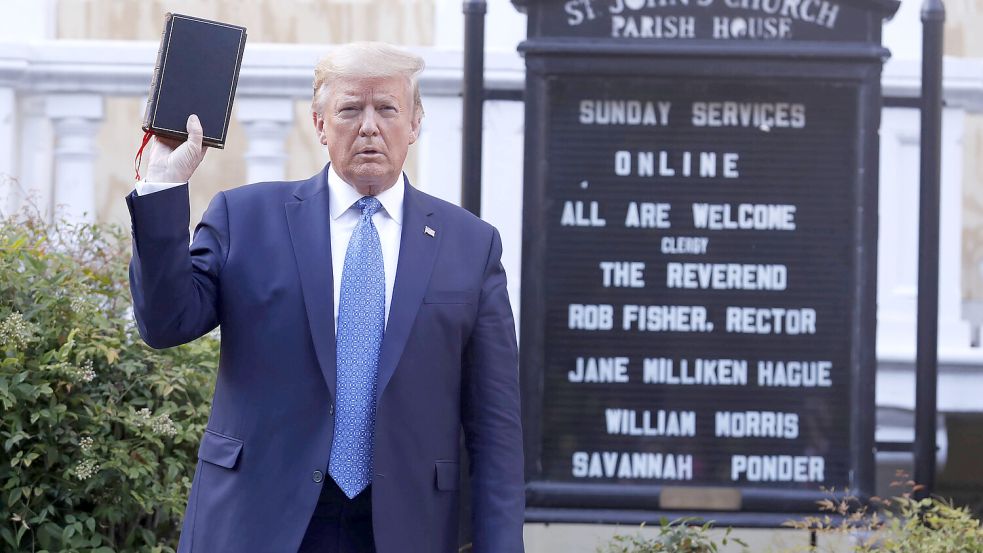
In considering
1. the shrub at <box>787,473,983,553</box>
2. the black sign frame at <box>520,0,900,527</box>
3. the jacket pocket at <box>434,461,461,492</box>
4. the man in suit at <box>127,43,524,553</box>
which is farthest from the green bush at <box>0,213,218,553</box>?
the shrub at <box>787,473,983,553</box>

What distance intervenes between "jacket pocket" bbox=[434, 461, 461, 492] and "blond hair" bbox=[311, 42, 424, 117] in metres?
0.67

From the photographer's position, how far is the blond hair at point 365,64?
101 inches

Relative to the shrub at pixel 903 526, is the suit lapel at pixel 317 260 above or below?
above

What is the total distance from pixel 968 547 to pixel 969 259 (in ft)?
5.97

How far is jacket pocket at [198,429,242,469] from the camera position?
2484 millimetres

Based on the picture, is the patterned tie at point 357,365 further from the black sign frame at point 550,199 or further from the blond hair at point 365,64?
the black sign frame at point 550,199

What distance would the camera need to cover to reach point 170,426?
3568mm

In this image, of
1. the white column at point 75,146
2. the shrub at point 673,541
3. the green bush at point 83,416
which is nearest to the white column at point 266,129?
the white column at point 75,146

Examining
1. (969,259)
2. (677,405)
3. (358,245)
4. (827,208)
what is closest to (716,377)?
(677,405)

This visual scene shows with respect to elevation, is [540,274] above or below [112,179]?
below

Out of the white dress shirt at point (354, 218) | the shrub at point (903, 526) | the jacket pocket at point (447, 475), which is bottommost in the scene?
the shrub at point (903, 526)

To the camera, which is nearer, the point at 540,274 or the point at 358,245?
the point at 358,245

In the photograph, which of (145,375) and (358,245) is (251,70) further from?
(358,245)

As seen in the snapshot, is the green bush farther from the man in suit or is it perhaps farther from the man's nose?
the man's nose
